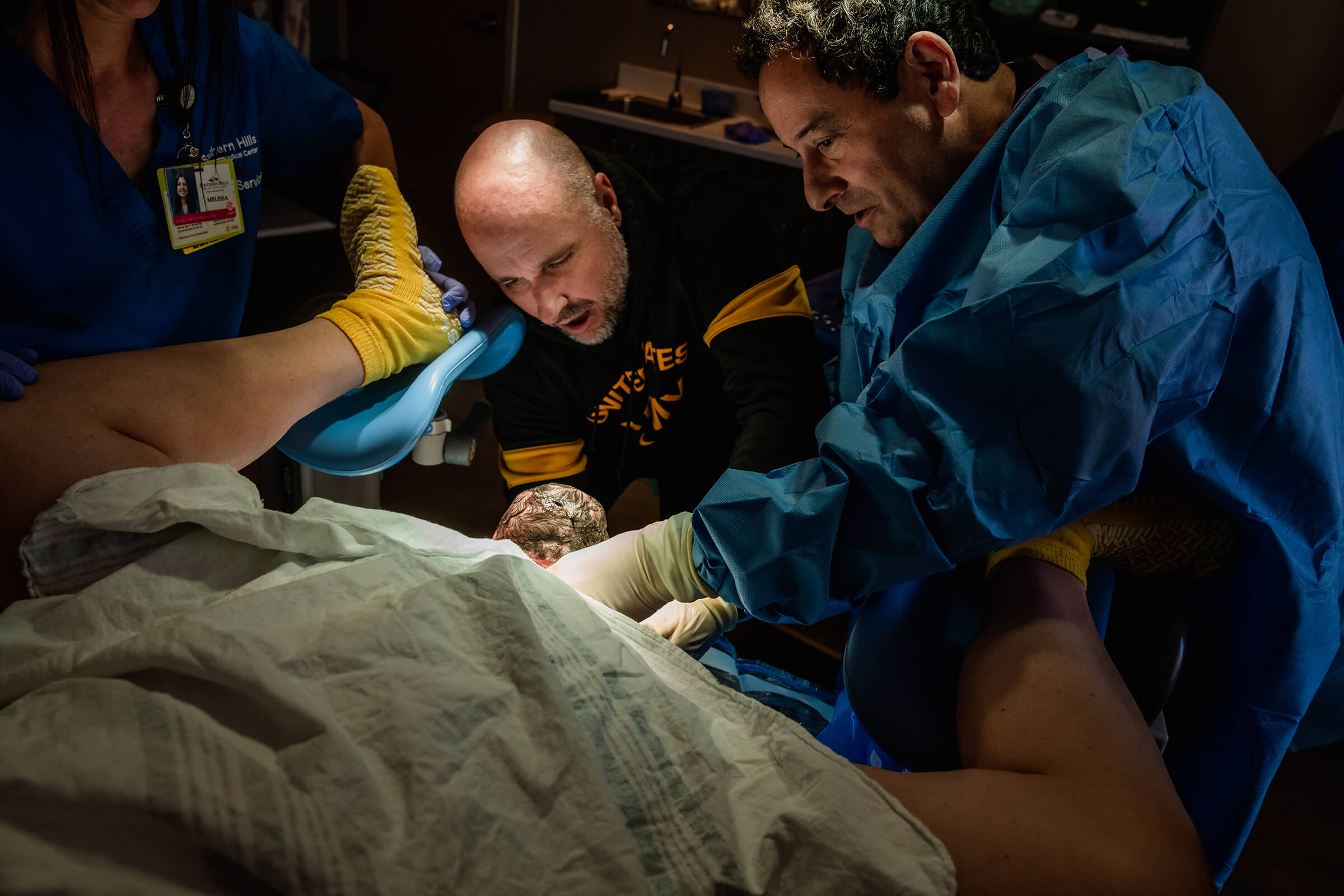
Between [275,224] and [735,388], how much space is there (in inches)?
63.0

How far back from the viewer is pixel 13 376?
0.77 metres

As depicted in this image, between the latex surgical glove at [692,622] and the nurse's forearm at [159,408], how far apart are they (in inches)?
20.2

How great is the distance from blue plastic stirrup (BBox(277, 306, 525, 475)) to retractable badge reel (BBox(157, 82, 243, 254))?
0.33m

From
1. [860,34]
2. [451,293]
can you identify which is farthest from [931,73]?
[451,293]

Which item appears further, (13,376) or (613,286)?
(613,286)

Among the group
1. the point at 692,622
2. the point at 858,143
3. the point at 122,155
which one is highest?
the point at 858,143

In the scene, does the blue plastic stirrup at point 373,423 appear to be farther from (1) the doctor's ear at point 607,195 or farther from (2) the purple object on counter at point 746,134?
(2) the purple object on counter at point 746,134

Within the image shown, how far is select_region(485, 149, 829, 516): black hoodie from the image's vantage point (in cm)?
137

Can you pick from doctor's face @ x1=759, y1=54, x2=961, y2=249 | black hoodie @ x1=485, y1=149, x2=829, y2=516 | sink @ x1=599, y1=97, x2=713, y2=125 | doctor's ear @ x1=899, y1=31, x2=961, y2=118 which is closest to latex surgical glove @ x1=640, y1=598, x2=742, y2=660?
black hoodie @ x1=485, y1=149, x2=829, y2=516

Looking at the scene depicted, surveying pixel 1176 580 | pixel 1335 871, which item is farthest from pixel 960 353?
pixel 1335 871

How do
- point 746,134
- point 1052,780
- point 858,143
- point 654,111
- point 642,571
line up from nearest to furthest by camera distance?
point 1052,780
point 642,571
point 858,143
point 746,134
point 654,111

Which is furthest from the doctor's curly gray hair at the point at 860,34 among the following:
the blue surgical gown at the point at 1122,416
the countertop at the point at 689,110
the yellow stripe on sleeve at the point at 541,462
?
the countertop at the point at 689,110

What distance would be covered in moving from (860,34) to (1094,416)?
0.59m

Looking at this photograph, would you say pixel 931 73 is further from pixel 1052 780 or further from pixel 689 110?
pixel 689 110
